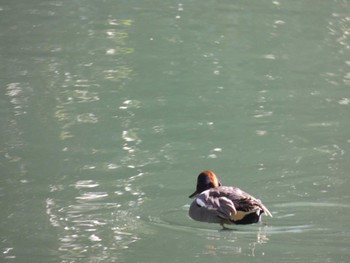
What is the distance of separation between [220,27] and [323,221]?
935 centimetres

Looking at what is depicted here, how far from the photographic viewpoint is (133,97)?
14297 mm

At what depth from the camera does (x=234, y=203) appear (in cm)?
979

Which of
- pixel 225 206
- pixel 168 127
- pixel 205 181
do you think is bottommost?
pixel 168 127

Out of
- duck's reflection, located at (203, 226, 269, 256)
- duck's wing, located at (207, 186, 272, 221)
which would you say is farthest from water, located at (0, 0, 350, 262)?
duck's wing, located at (207, 186, 272, 221)

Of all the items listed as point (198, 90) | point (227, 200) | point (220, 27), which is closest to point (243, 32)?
point (220, 27)

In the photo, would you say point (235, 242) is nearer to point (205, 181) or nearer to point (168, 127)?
point (205, 181)

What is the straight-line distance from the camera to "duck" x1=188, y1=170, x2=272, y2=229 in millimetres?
9609

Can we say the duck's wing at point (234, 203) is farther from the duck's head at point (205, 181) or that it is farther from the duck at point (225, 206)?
the duck's head at point (205, 181)

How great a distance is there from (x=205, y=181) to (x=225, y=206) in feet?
2.41

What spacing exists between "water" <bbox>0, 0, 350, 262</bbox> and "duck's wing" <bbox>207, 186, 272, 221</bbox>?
0.17m

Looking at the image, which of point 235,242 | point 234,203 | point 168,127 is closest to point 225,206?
point 234,203

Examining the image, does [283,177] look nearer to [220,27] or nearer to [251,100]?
[251,100]

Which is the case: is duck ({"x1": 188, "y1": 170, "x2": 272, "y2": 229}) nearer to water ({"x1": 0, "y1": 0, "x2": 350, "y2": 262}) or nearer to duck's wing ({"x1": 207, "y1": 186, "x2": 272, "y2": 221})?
duck's wing ({"x1": 207, "y1": 186, "x2": 272, "y2": 221})

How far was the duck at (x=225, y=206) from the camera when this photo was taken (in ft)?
31.5
